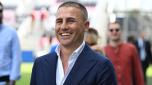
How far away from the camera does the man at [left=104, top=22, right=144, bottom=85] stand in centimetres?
853

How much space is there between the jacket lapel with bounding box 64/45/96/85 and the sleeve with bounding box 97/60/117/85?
83mm

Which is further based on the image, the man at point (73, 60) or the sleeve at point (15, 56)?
the sleeve at point (15, 56)

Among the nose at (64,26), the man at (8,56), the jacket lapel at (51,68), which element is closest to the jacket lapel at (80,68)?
the jacket lapel at (51,68)

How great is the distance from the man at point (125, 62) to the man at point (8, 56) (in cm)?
131

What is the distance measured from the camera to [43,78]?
4.52 metres

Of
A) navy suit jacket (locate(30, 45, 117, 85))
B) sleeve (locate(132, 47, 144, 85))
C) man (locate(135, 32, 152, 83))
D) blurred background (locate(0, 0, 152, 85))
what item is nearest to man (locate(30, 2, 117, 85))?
navy suit jacket (locate(30, 45, 117, 85))

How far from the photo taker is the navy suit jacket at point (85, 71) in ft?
14.4

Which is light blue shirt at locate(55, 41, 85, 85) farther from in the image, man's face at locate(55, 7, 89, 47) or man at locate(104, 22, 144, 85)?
man at locate(104, 22, 144, 85)

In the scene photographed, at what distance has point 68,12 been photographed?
443cm

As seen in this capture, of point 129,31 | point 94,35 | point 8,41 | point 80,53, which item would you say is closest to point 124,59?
point 94,35

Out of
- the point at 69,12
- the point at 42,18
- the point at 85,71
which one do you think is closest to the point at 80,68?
the point at 85,71

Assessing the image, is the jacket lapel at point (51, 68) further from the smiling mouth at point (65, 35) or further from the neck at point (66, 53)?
the smiling mouth at point (65, 35)

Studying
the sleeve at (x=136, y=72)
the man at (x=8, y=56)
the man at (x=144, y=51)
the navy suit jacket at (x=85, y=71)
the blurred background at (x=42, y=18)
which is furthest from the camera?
the blurred background at (x=42, y=18)

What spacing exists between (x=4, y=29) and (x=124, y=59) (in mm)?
1720
